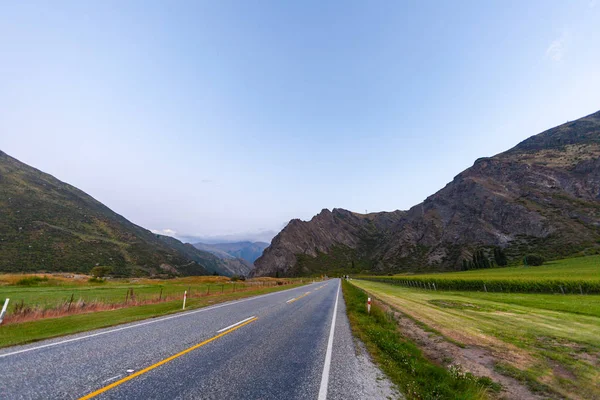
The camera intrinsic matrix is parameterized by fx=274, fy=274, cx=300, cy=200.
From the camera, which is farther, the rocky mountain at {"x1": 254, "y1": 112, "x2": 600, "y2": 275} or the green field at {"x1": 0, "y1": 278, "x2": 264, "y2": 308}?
the rocky mountain at {"x1": 254, "y1": 112, "x2": 600, "y2": 275}

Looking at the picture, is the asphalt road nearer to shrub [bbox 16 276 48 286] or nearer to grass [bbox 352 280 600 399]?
grass [bbox 352 280 600 399]

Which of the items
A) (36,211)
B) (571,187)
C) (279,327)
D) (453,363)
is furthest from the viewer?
(571,187)

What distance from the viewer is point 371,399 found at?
5.21 m

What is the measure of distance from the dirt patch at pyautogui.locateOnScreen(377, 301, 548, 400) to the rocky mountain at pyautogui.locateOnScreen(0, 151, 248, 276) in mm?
87692

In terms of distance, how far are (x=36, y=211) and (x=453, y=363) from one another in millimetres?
117938

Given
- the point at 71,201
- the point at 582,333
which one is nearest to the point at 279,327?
the point at 582,333

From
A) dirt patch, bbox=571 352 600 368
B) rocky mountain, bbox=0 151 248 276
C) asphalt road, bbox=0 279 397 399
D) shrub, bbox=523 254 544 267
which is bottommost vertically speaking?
dirt patch, bbox=571 352 600 368

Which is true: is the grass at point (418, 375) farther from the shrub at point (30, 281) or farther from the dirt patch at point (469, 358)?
the shrub at point (30, 281)

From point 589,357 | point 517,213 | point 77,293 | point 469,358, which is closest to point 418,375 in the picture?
point 469,358

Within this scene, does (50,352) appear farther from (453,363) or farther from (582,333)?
(582,333)

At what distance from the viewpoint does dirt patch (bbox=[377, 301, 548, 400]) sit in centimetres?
619

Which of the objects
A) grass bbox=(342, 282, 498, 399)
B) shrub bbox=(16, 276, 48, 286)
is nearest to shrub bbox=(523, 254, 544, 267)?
grass bbox=(342, 282, 498, 399)

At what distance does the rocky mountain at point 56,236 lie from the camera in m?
69.8

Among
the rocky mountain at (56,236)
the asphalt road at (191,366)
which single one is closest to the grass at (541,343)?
the asphalt road at (191,366)
